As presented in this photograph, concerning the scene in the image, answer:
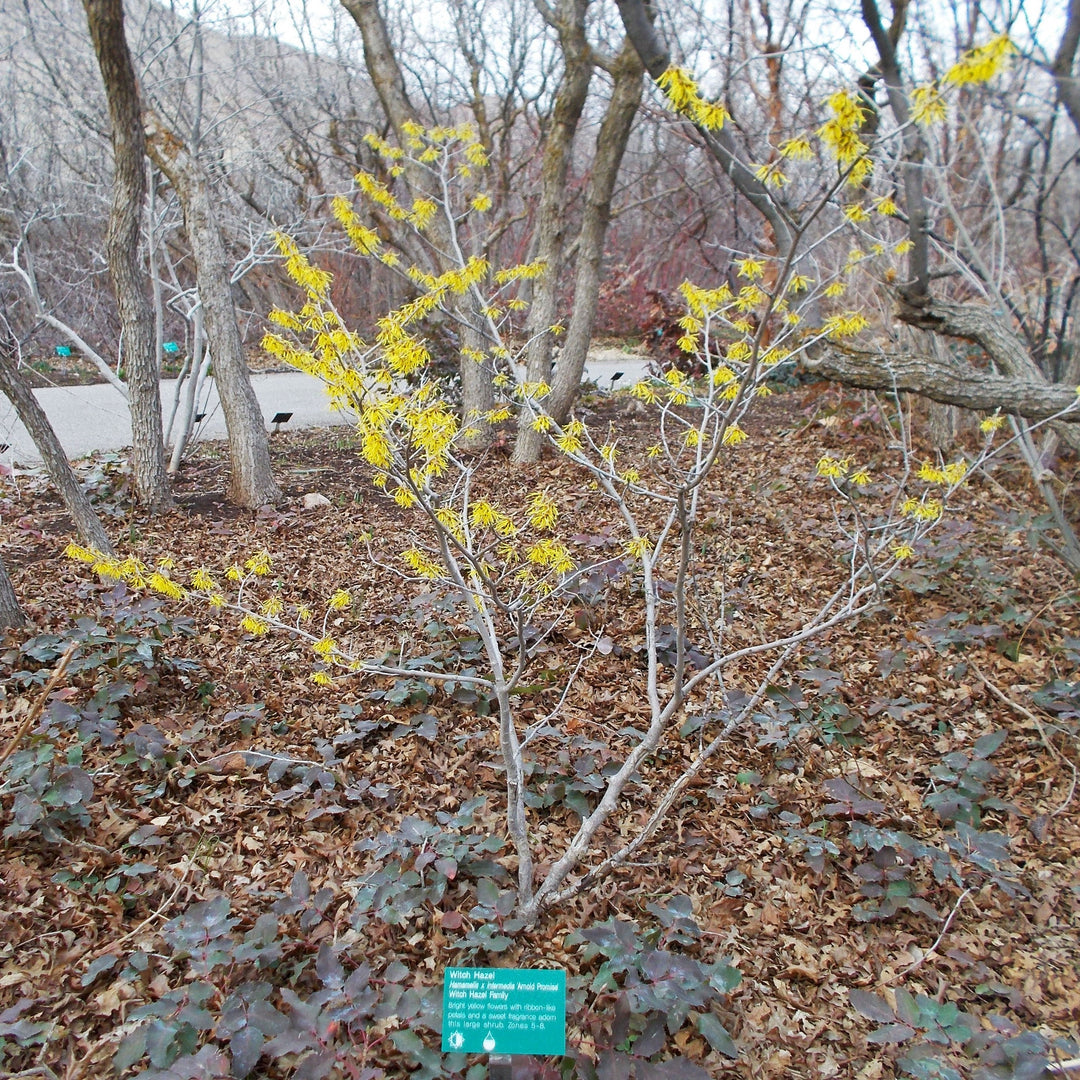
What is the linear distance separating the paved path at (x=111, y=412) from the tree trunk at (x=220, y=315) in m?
0.77

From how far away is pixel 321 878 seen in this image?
219cm

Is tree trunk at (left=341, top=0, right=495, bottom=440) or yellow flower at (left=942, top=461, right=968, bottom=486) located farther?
tree trunk at (left=341, top=0, right=495, bottom=440)

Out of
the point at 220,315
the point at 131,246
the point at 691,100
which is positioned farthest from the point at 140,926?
the point at 131,246

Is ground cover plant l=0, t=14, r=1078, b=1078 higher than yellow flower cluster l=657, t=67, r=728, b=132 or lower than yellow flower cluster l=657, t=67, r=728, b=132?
lower

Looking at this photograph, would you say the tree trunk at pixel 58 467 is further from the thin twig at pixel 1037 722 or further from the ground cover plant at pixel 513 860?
Answer: the thin twig at pixel 1037 722

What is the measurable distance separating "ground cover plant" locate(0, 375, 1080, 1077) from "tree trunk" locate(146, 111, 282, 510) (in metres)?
1.43

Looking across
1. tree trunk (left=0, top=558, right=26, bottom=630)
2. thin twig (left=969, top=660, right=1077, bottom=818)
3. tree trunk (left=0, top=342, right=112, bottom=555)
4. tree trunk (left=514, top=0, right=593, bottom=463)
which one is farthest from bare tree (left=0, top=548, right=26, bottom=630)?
thin twig (left=969, top=660, right=1077, bottom=818)

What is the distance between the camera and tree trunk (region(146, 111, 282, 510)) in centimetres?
468

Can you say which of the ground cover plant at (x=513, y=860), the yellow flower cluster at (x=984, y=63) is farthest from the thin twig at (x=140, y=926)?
the yellow flower cluster at (x=984, y=63)

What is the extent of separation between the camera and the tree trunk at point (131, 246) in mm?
3982

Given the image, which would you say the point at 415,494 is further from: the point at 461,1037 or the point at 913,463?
the point at 913,463

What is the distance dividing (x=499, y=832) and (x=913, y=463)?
4.72 metres

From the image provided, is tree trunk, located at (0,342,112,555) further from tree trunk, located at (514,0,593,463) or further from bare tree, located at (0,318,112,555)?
tree trunk, located at (514,0,593,463)

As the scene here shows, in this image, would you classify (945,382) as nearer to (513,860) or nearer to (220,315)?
(513,860)
